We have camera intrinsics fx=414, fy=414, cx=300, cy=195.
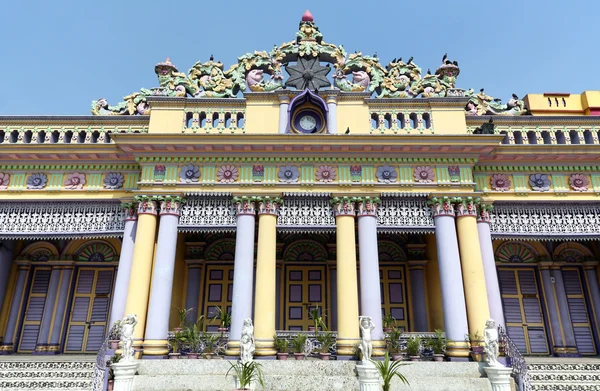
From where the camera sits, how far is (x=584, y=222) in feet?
44.7

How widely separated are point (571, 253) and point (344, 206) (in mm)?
9437

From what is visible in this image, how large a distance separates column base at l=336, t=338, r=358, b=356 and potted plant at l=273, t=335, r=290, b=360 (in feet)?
4.81

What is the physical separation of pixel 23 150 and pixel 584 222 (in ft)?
61.6

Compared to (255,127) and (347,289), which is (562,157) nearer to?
(347,289)

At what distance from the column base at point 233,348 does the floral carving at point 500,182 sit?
974 cm

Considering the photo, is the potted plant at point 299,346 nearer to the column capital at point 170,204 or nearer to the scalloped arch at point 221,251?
the scalloped arch at point 221,251

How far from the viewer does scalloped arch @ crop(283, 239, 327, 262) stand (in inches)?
625

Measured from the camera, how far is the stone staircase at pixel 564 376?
10.2 metres

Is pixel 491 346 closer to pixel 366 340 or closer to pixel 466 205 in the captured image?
pixel 366 340

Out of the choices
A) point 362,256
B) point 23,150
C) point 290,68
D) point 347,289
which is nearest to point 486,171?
point 362,256

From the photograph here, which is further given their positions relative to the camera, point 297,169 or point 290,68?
point 290,68

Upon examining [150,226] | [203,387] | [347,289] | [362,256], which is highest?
[150,226]

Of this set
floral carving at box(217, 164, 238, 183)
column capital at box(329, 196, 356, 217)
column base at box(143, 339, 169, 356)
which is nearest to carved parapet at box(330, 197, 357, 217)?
column capital at box(329, 196, 356, 217)

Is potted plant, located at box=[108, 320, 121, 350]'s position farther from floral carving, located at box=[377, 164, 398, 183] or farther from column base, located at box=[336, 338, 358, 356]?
floral carving, located at box=[377, 164, 398, 183]
